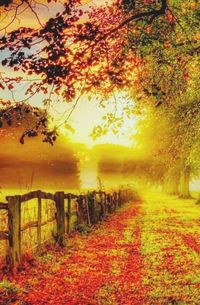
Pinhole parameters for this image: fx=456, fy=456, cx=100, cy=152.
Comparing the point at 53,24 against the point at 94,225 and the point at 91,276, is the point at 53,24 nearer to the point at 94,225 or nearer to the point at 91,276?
the point at 91,276

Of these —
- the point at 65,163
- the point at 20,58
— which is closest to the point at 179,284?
the point at 20,58

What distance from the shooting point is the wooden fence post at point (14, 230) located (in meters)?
11.3

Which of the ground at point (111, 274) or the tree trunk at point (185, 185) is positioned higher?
the tree trunk at point (185, 185)

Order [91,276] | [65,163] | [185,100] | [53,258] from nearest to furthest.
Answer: [91,276], [53,258], [185,100], [65,163]

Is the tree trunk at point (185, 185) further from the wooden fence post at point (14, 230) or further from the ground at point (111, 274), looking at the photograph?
the wooden fence post at point (14, 230)

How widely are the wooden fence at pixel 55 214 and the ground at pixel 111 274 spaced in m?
0.55

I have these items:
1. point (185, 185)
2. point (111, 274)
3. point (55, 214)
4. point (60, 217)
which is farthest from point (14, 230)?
point (185, 185)

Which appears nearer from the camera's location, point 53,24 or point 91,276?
point 53,24

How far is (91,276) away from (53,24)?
6.23 meters

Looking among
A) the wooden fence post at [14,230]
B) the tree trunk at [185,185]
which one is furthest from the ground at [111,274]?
the tree trunk at [185,185]

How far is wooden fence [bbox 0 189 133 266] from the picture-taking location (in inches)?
444

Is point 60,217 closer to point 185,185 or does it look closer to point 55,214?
point 55,214

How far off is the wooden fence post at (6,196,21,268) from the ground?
0.39m

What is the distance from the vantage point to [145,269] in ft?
40.0
